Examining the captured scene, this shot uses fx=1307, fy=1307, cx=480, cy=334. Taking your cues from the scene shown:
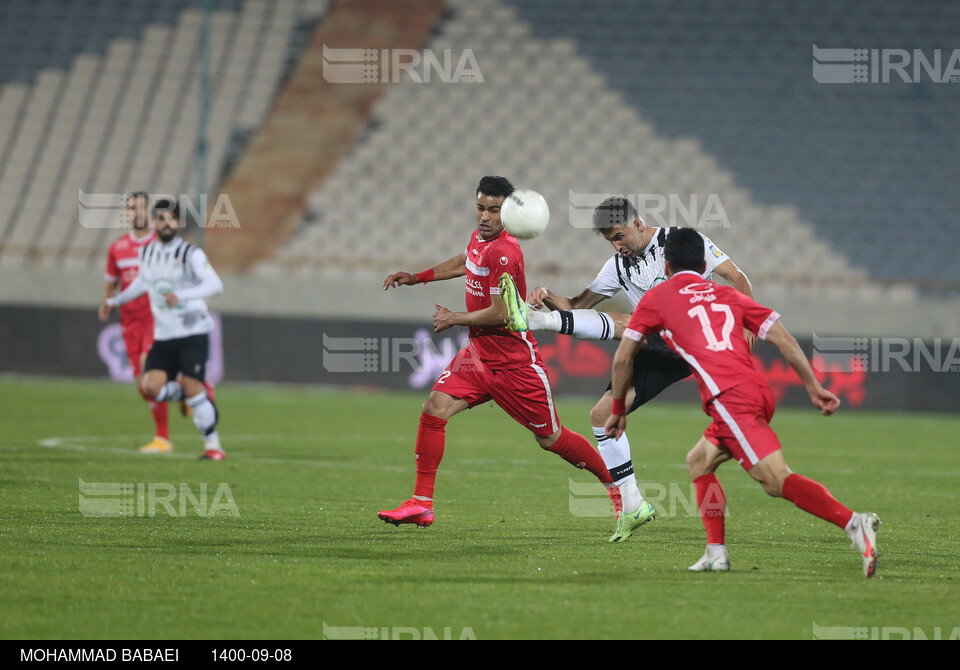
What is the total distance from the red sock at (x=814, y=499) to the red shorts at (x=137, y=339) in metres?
9.35

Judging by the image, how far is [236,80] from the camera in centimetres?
2828

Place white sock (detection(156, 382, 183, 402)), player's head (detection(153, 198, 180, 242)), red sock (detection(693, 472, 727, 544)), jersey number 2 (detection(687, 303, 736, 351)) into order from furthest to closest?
white sock (detection(156, 382, 183, 402)) → player's head (detection(153, 198, 180, 242)) → red sock (detection(693, 472, 727, 544)) → jersey number 2 (detection(687, 303, 736, 351))

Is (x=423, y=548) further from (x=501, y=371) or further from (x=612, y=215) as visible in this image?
(x=612, y=215)

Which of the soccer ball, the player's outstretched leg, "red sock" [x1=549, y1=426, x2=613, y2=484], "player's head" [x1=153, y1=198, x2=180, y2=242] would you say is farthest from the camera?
"player's head" [x1=153, y1=198, x2=180, y2=242]

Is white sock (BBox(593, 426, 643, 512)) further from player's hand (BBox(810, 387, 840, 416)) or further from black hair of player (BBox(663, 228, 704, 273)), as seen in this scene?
player's hand (BBox(810, 387, 840, 416))

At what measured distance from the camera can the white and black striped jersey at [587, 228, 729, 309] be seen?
26.7 ft

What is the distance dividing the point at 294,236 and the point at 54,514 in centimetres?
1854

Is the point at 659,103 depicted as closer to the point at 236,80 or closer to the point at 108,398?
the point at 236,80

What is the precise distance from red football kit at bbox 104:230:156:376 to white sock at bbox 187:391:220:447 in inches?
91.9

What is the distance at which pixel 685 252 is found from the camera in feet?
21.7

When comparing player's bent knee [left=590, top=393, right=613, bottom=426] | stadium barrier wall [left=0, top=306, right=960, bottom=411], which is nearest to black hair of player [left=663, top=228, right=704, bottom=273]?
player's bent knee [left=590, top=393, right=613, bottom=426]

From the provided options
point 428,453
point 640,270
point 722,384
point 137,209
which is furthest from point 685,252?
point 137,209

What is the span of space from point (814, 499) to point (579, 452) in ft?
7.58

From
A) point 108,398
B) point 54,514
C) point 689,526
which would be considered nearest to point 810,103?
point 108,398
